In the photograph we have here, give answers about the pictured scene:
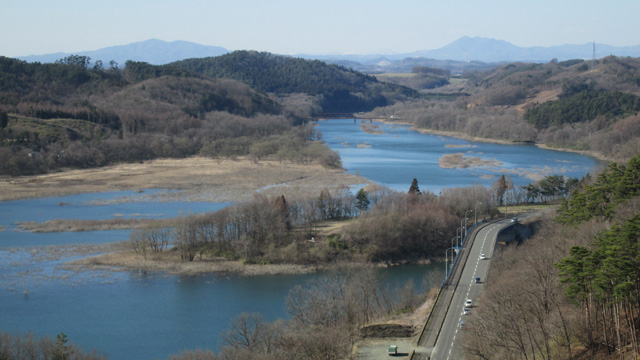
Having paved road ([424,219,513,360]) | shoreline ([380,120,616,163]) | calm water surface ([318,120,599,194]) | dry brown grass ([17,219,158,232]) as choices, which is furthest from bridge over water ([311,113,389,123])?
paved road ([424,219,513,360])

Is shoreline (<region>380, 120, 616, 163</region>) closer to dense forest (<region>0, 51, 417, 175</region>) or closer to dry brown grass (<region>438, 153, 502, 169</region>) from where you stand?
dry brown grass (<region>438, 153, 502, 169</region>)

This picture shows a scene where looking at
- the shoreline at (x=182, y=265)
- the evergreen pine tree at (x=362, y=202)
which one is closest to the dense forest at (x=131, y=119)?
the evergreen pine tree at (x=362, y=202)

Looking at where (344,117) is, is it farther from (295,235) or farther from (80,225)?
(295,235)

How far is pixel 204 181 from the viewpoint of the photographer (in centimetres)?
4219

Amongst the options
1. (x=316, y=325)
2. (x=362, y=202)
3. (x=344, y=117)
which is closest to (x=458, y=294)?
(x=316, y=325)

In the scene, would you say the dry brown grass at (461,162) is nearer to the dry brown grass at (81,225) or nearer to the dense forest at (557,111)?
the dense forest at (557,111)

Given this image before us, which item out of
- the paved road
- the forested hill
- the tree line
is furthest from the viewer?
the forested hill

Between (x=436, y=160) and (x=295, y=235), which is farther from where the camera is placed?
(x=436, y=160)

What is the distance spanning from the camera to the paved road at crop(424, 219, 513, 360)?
46.0 feet

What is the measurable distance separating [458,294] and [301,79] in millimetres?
110422

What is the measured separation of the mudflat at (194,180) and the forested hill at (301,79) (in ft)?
225

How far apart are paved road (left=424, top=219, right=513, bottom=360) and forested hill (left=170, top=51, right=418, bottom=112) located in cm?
9384

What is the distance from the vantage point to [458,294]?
58.7 feet

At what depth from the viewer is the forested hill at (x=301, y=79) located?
387 ft
